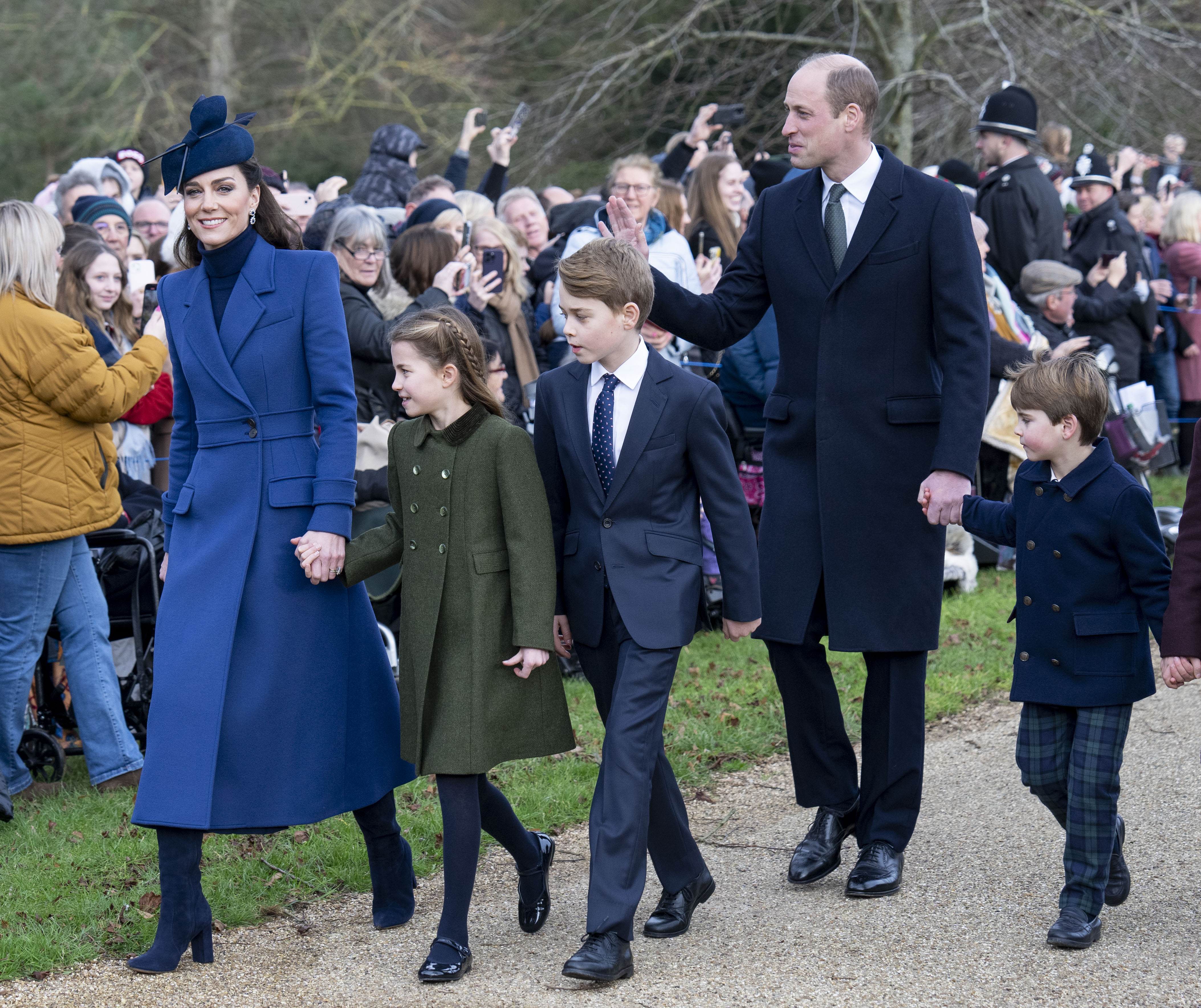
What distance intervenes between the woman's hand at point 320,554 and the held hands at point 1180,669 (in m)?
2.07

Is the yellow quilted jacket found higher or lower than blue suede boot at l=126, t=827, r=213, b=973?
higher

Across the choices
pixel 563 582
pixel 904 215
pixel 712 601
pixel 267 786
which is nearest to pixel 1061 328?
pixel 712 601

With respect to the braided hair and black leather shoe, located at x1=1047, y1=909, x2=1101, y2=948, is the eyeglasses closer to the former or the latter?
the braided hair

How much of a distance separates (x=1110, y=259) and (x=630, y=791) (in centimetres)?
740

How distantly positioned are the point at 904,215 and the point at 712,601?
3568mm

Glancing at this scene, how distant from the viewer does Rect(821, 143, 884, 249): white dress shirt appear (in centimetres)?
409

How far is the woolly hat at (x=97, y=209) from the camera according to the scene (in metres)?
7.89

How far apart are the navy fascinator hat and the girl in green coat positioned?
624 mm

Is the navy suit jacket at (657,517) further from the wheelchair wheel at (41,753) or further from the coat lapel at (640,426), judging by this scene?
the wheelchair wheel at (41,753)

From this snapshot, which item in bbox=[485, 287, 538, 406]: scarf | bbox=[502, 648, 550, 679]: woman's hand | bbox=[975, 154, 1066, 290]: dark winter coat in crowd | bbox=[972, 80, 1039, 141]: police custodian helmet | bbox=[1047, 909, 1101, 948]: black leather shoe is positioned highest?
bbox=[972, 80, 1039, 141]: police custodian helmet

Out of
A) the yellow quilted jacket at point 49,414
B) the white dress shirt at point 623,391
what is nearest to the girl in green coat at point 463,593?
the white dress shirt at point 623,391

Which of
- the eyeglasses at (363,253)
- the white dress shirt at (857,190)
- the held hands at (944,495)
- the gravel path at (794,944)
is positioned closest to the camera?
the gravel path at (794,944)

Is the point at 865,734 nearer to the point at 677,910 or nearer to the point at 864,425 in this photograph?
the point at 677,910

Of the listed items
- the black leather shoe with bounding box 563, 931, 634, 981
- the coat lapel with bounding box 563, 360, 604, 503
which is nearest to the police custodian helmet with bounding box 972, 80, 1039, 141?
the coat lapel with bounding box 563, 360, 604, 503
